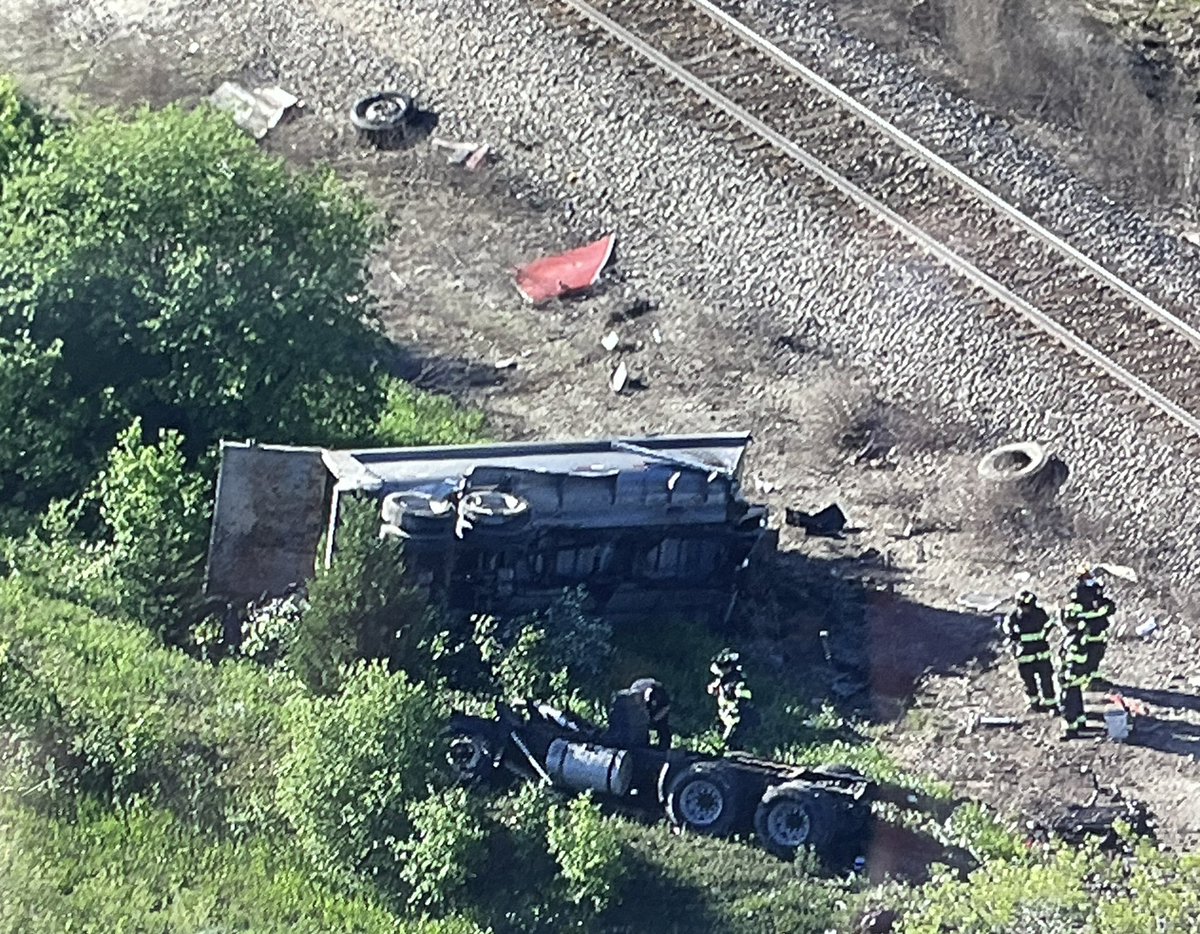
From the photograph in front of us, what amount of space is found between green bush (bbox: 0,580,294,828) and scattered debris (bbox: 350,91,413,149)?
701 cm

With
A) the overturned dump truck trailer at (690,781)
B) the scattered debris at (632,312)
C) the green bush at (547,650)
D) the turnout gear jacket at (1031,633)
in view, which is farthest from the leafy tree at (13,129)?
the turnout gear jacket at (1031,633)

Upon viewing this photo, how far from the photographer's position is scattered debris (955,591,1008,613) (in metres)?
15.6

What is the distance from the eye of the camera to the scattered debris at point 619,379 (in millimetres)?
17719

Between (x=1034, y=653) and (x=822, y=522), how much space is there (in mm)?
2330

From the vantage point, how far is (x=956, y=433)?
56.1 feet

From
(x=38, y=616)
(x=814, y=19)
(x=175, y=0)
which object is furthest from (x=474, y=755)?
(x=175, y=0)

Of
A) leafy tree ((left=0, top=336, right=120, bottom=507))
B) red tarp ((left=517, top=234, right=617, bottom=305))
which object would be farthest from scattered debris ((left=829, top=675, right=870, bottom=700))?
leafy tree ((left=0, top=336, right=120, bottom=507))

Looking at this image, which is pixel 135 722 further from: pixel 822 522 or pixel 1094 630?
pixel 1094 630

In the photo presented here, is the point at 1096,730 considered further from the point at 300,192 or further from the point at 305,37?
the point at 305,37

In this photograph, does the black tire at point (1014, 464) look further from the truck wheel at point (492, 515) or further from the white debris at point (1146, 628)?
the truck wheel at point (492, 515)

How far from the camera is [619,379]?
1777 centimetres

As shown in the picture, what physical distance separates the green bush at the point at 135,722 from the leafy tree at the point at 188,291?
2.04m

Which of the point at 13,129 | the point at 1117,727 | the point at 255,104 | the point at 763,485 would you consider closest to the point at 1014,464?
the point at 763,485

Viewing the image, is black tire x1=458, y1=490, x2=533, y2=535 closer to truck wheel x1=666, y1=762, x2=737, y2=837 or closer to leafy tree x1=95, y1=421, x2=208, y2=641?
leafy tree x1=95, y1=421, x2=208, y2=641
